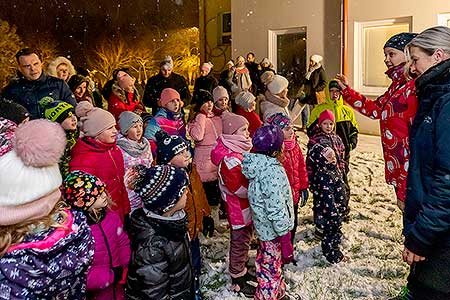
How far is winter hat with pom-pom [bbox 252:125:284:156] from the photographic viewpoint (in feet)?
11.8

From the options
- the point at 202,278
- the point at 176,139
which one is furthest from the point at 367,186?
the point at 176,139

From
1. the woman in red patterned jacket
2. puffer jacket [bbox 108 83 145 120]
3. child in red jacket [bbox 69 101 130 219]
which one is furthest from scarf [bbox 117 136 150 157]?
puffer jacket [bbox 108 83 145 120]

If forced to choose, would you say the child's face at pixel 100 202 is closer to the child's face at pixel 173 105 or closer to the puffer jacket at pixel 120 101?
the child's face at pixel 173 105

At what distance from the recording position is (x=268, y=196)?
3549 millimetres

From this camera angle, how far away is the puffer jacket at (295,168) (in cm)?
437

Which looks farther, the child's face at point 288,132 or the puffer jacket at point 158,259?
the child's face at point 288,132

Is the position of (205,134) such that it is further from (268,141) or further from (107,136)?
(268,141)

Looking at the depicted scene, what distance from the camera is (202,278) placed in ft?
13.9

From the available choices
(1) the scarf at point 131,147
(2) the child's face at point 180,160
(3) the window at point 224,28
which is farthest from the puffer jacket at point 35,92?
(3) the window at point 224,28

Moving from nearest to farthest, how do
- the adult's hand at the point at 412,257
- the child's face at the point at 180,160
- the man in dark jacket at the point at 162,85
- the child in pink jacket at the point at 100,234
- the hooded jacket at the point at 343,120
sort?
the adult's hand at the point at 412,257
the child in pink jacket at the point at 100,234
the child's face at the point at 180,160
the hooded jacket at the point at 343,120
the man in dark jacket at the point at 162,85

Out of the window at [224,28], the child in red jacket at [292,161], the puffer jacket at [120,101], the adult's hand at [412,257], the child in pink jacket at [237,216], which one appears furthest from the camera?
the window at [224,28]

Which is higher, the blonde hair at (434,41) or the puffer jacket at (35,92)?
the blonde hair at (434,41)

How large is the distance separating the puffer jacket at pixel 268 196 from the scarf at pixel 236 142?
2.70ft

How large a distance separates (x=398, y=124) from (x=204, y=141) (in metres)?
2.18
